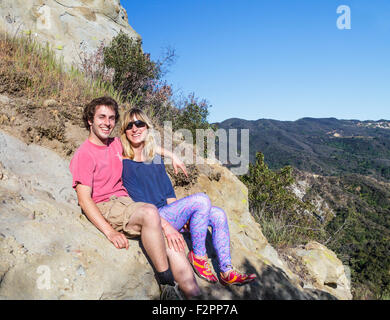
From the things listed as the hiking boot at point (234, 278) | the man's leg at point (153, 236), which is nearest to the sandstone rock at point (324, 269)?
the hiking boot at point (234, 278)

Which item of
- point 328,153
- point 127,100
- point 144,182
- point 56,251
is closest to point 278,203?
point 127,100

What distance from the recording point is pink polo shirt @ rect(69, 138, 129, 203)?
217 cm

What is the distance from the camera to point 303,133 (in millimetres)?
182875

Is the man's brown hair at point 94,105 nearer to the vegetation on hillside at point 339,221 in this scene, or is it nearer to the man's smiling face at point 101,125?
the man's smiling face at point 101,125

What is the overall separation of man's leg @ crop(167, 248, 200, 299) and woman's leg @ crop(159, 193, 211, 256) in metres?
0.36

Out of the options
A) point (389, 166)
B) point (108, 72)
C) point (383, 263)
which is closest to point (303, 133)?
point (389, 166)

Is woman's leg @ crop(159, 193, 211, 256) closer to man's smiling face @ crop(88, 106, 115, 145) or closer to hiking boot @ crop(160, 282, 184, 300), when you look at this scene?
hiking boot @ crop(160, 282, 184, 300)

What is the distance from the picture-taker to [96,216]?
211 centimetres

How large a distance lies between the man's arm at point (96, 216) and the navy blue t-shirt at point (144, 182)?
0.39 m

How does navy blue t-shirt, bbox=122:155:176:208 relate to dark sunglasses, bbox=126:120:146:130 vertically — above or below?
below

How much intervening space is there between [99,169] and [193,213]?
941 millimetres

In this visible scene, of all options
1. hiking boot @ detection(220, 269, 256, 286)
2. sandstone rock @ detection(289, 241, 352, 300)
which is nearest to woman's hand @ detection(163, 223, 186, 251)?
hiking boot @ detection(220, 269, 256, 286)

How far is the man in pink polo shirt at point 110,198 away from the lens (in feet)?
6.65
